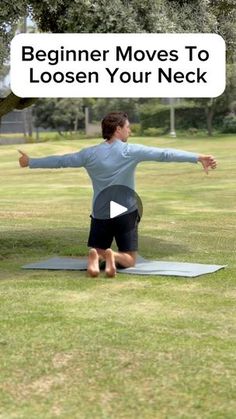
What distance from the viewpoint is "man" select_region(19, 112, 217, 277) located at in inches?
318

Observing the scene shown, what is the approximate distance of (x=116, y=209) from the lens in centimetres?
812

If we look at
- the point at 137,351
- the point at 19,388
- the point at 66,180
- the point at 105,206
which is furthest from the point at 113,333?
the point at 66,180

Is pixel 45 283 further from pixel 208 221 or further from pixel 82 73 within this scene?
pixel 208 221

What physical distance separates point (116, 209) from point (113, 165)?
1.51 ft

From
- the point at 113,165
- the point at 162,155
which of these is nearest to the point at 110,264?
the point at 113,165

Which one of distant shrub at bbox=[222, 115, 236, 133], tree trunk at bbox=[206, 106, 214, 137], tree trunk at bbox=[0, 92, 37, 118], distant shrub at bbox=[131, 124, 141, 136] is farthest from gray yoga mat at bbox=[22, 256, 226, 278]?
distant shrub at bbox=[131, 124, 141, 136]

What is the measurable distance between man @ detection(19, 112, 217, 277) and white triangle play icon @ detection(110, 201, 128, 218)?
0.05 m

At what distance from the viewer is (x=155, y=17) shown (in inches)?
342

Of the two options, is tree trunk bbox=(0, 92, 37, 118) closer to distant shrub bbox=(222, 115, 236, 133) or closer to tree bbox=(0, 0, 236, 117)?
tree bbox=(0, 0, 236, 117)

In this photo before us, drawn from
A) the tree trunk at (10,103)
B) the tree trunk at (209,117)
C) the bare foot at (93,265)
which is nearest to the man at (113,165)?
the bare foot at (93,265)

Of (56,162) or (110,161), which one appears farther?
(56,162)

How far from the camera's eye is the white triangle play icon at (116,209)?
319 inches

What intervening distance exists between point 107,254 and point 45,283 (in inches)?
27.0
